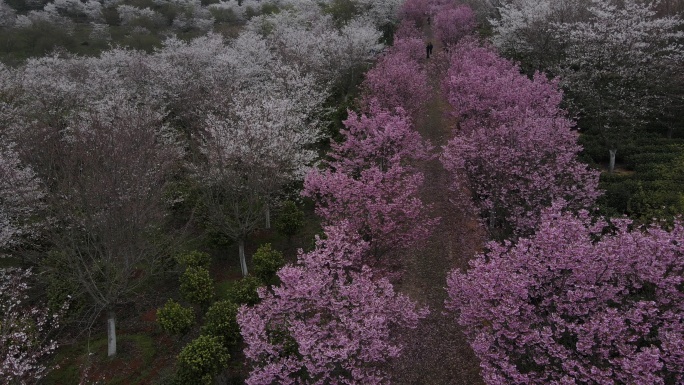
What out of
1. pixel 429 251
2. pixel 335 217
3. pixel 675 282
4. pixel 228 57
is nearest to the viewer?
pixel 675 282

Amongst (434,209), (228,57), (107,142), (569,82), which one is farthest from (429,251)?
(228,57)

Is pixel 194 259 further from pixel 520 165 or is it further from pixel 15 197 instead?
pixel 520 165

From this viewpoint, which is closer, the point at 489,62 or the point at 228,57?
the point at 489,62

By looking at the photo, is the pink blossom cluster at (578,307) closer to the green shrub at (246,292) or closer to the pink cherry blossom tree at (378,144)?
the green shrub at (246,292)

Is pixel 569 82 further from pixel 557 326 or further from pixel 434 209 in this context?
pixel 557 326

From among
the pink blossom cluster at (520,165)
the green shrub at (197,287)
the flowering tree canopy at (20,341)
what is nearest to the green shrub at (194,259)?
the green shrub at (197,287)

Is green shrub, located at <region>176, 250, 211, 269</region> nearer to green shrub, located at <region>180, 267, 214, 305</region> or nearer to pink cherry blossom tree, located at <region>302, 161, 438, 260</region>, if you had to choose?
green shrub, located at <region>180, 267, 214, 305</region>
